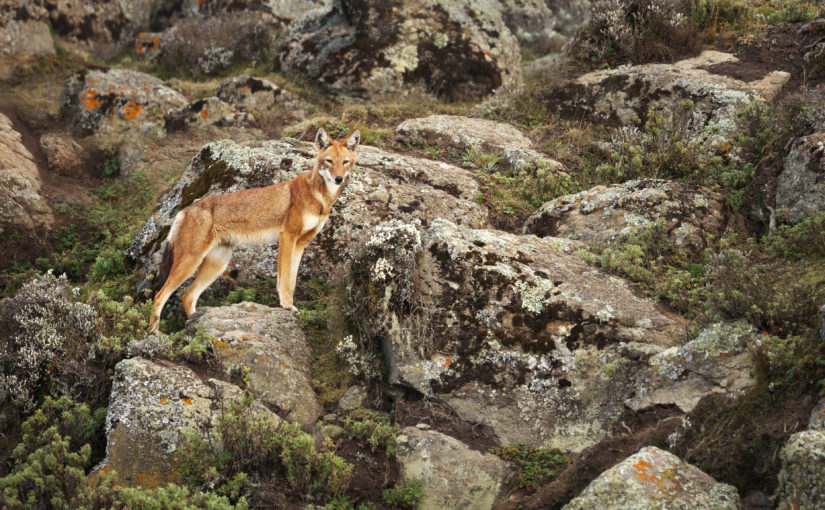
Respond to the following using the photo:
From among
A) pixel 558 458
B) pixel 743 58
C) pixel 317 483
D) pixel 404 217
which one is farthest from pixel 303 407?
pixel 743 58

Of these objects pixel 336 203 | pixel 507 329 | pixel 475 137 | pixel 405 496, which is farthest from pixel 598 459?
pixel 475 137

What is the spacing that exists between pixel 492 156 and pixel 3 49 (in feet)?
43.5

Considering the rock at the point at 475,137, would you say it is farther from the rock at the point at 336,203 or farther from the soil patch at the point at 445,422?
the soil patch at the point at 445,422

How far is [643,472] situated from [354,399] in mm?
3221

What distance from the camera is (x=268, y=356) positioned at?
7340 millimetres

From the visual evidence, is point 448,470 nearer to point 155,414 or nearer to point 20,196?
point 155,414

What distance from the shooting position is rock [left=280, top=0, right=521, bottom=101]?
14.9m

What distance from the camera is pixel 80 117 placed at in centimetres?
1455

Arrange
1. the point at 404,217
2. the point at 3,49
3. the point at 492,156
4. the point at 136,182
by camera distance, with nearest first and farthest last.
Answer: the point at 404,217 → the point at 492,156 → the point at 136,182 → the point at 3,49

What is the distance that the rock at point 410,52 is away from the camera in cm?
1495

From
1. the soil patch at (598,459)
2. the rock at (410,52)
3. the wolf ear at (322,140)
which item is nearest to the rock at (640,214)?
the wolf ear at (322,140)

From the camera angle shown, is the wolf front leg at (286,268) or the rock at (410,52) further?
the rock at (410,52)

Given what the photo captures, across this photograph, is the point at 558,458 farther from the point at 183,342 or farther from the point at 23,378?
the point at 23,378

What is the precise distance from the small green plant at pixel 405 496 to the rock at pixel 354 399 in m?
1.29
